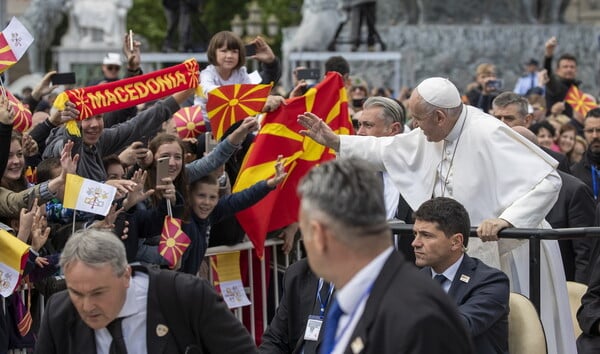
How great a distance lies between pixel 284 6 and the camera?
56.4 m

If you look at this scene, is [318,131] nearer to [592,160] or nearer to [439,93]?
[439,93]

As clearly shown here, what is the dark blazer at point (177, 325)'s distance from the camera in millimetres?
5664

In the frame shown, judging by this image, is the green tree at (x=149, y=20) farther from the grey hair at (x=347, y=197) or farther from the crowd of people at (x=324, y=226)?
the grey hair at (x=347, y=197)

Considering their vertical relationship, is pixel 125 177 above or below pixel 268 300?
above

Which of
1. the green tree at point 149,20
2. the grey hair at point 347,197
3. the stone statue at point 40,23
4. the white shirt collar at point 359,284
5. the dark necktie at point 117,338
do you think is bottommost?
the green tree at point 149,20

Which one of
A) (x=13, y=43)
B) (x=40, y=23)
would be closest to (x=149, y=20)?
(x=40, y=23)

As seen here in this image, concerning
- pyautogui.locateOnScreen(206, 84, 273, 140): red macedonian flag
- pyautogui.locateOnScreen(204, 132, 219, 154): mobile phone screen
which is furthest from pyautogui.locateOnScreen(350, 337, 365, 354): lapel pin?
pyautogui.locateOnScreen(204, 132, 219, 154): mobile phone screen

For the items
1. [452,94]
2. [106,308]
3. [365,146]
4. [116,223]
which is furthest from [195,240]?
[106,308]

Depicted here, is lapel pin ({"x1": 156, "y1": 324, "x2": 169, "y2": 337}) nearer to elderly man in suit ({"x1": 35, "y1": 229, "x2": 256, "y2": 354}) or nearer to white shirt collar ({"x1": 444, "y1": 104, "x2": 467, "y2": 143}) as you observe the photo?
elderly man in suit ({"x1": 35, "y1": 229, "x2": 256, "y2": 354})

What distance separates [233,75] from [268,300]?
1.69 m

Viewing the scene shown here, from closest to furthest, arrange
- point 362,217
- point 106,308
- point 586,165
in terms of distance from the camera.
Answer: point 362,217, point 106,308, point 586,165

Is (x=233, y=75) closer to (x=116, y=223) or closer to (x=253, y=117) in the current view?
(x=253, y=117)

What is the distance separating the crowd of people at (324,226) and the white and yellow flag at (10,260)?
0.19 m

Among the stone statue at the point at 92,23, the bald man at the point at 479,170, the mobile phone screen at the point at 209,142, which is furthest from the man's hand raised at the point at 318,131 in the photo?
the stone statue at the point at 92,23
